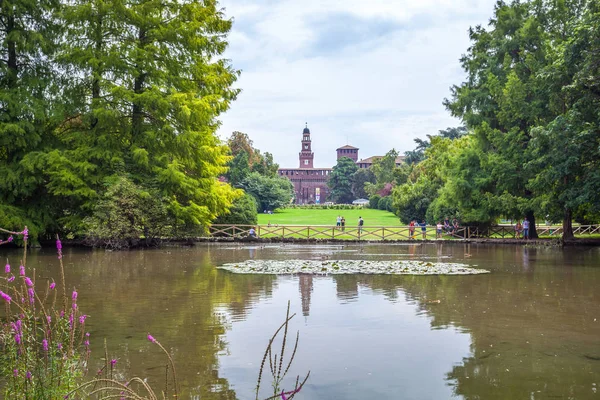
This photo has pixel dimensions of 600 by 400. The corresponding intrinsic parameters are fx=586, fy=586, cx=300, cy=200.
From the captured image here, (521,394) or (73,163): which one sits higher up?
(73,163)

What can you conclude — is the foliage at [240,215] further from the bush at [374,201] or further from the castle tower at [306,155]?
the castle tower at [306,155]

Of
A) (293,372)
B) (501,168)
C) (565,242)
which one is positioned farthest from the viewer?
(501,168)

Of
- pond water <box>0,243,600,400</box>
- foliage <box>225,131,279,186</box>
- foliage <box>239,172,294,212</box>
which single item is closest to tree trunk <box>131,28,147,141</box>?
pond water <box>0,243,600,400</box>

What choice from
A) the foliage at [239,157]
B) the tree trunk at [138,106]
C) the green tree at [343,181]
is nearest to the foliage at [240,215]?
the tree trunk at [138,106]

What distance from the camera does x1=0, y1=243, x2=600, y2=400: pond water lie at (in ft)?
22.0

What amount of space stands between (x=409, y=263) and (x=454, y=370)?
42.0 ft

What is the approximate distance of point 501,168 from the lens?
104 ft

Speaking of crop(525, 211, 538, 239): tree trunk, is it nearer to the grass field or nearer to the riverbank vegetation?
the riverbank vegetation

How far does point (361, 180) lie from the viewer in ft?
407

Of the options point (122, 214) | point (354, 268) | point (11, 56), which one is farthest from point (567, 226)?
point (11, 56)

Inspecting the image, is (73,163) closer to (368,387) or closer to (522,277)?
(522,277)

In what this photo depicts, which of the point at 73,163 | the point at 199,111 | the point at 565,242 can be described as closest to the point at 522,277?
the point at 565,242

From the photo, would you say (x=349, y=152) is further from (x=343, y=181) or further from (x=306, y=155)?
(x=343, y=181)

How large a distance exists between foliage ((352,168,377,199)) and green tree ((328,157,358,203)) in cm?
111
